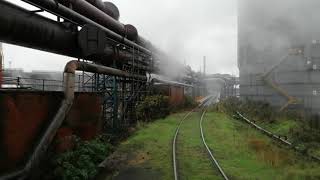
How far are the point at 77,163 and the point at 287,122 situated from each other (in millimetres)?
17111

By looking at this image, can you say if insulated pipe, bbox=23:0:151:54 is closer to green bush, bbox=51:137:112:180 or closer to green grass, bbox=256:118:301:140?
green bush, bbox=51:137:112:180

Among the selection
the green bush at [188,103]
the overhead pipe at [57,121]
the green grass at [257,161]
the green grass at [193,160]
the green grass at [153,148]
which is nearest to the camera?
the overhead pipe at [57,121]

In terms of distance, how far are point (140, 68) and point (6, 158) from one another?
14151 millimetres

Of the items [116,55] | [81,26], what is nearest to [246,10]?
[116,55]

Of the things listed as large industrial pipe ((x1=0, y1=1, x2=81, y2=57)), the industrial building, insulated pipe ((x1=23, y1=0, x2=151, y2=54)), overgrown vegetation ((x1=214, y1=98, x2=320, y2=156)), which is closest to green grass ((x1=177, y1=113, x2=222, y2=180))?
overgrown vegetation ((x1=214, y1=98, x2=320, y2=156))

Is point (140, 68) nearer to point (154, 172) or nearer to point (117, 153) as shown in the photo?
point (117, 153)

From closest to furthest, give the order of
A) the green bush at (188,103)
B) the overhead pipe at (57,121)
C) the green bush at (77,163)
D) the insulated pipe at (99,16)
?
the overhead pipe at (57,121), the green bush at (77,163), the insulated pipe at (99,16), the green bush at (188,103)

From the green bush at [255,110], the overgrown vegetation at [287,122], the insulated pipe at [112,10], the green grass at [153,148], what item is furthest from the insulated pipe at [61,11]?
the green bush at [255,110]

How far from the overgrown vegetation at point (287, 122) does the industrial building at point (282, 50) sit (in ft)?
3.35

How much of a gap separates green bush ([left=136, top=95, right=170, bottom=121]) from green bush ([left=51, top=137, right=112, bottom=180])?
35.9 ft

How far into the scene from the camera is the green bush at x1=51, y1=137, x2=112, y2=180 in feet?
29.5

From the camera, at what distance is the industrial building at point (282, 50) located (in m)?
27.1

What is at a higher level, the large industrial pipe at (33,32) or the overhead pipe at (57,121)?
the large industrial pipe at (33,32)

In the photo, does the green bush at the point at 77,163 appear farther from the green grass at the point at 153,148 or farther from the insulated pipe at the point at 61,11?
the insulated pipe at the point at 61,11
